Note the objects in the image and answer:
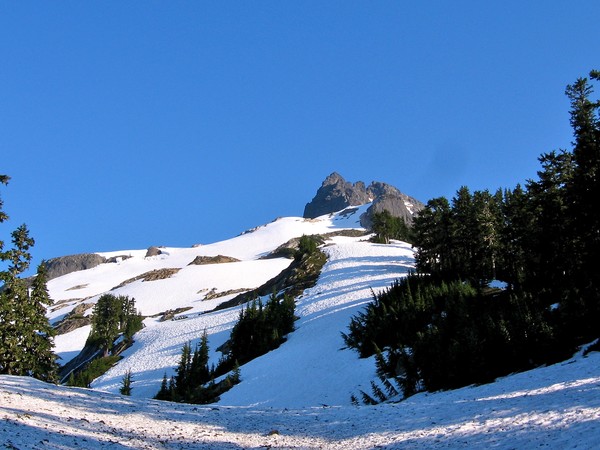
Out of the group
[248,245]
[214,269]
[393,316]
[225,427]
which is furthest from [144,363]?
[248,245]

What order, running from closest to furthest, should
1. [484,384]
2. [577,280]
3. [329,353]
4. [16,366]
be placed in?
[484,384]
[577,280]
[16,366]
[329,353]

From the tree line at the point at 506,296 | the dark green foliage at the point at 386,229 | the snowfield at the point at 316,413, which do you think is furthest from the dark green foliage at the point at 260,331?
the dark green foliage at the point at 386,229

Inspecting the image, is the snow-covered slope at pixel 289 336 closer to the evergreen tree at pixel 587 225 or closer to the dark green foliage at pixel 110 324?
the dark green foliage at pixel 110 324

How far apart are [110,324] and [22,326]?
→ 35.3m

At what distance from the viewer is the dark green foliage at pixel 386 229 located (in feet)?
310

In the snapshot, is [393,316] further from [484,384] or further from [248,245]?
[248,245]

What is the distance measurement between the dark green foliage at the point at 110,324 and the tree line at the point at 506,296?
38581 mm

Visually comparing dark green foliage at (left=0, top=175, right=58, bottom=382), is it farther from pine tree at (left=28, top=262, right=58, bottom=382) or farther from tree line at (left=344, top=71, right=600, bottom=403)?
tree line at (left=344, top=71, right=600, bottom=403)

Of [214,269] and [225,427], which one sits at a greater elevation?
[214,269]

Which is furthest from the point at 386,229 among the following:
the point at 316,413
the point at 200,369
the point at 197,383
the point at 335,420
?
the point at 335,420

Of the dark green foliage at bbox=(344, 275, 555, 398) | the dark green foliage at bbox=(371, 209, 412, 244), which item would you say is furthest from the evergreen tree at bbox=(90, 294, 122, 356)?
the dark green foliage at bbox=(371, 209, 412, 244)

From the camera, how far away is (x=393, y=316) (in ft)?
107

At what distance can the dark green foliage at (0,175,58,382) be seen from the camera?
3058 cm

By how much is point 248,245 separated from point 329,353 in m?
155
